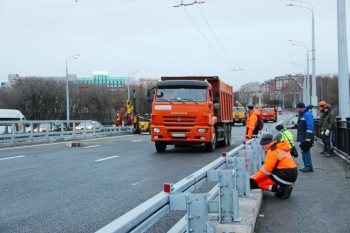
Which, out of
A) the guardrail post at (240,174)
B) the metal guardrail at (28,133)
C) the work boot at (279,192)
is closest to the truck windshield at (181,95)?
the work boot at (279,192)

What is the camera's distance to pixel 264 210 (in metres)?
7.31

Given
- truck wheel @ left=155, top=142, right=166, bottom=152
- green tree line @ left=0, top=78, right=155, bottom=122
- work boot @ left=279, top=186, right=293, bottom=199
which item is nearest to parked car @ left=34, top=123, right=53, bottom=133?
truck wheel @ left=155, top=142, right=166, bottom=152

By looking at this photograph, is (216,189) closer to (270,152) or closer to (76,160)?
(270,152)

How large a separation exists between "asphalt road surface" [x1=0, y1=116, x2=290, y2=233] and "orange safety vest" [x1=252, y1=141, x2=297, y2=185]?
2.27 m

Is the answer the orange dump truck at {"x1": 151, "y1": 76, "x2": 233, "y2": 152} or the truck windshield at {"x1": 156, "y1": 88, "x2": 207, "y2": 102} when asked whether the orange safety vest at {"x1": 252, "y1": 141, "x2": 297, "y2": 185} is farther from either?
the truck windshield at {"x1": 156, "y1": 88, "x2": 207, "y2": 102}

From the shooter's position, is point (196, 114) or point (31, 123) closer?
point (196, 114)

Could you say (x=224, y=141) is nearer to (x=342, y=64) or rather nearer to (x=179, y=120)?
(x=179, y=120)

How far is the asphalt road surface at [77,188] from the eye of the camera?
6.46m

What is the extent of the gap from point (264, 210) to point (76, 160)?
9.16 meters

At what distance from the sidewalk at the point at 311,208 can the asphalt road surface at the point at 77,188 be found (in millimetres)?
1609

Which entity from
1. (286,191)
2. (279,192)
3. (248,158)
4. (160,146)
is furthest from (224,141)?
(286,191)

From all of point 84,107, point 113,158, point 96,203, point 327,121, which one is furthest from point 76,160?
point 84,107

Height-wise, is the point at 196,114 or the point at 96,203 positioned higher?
the point at 196,114

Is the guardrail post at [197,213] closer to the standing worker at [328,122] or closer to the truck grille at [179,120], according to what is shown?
the standing worker at [328,122]
